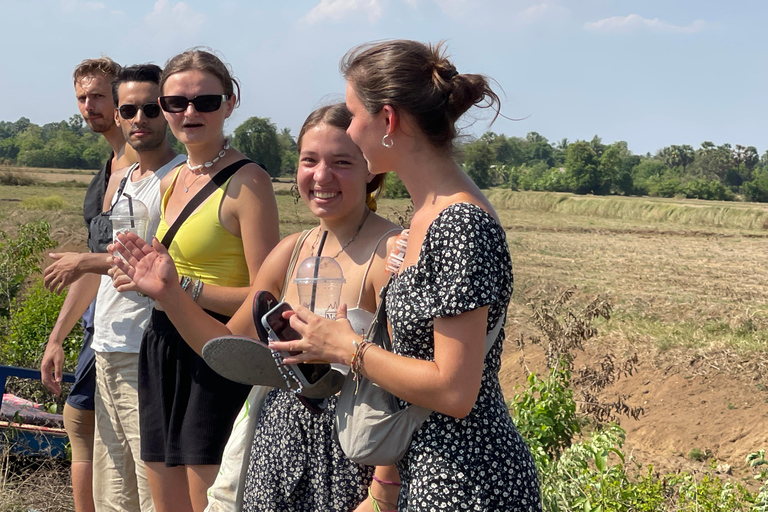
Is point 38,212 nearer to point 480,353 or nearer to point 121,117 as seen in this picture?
point 121,117

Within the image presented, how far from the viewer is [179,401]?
2.62 metres

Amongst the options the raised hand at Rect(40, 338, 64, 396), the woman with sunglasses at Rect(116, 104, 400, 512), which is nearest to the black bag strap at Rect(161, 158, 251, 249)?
the woman with sunglasses at Rect(116, 104, 400, 512)

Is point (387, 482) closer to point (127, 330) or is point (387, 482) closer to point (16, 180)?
point (127, 330)

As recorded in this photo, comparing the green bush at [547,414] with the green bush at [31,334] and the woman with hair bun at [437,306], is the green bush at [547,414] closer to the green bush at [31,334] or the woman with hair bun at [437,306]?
the woman with hair bun at [437,306]

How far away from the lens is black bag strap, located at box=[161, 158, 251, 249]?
8.74 feet

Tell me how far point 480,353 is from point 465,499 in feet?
1.04

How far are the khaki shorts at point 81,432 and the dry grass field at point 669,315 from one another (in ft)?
6.30

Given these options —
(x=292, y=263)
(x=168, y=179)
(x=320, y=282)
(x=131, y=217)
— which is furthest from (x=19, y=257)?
(x=320, y=282)

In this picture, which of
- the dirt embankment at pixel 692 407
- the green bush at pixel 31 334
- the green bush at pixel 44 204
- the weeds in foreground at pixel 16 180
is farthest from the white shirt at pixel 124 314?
the weeds in foreground at pixel 16 180

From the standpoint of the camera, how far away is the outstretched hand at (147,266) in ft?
7.27

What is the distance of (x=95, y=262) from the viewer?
2.72m

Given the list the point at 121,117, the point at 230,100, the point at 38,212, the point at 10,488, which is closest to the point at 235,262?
the point at 230,100

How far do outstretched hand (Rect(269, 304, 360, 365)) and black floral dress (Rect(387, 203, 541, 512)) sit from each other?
0.11 meters

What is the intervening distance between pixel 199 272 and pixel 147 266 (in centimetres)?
43
